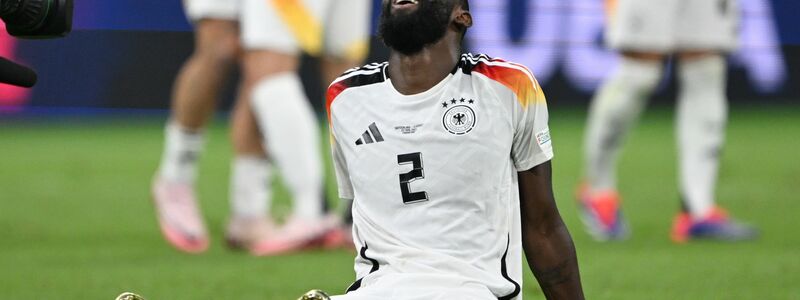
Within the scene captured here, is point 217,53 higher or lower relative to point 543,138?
lower

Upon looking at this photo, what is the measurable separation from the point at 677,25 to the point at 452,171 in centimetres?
371

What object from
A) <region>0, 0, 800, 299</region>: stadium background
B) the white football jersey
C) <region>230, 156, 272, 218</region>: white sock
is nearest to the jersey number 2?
the white football jersey

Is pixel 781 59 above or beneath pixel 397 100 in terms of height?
beneath

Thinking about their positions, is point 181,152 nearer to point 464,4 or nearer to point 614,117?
point 614,117

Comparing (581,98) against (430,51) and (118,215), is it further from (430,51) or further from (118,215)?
(430,51)

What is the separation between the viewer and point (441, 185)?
3135 mm

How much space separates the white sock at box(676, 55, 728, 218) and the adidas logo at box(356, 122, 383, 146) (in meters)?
3.49

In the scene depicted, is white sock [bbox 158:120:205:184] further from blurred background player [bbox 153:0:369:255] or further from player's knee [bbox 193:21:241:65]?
player's knee [bbox 193:21:241:65]

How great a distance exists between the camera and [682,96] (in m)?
6.74

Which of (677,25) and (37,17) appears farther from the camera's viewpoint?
(677,25)

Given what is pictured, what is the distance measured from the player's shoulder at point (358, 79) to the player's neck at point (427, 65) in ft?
0.22

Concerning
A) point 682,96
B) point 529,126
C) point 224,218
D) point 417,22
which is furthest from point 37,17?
point 224,218

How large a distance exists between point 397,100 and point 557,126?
8.04m

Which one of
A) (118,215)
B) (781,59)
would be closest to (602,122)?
(118,215)
